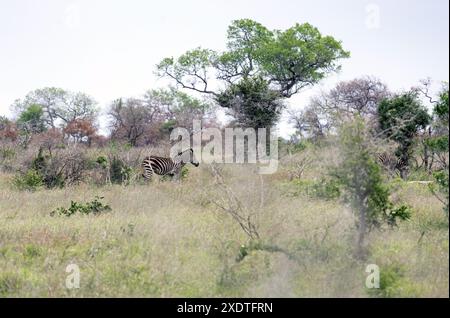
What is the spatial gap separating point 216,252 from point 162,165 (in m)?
9.55

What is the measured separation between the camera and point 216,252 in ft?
22.6

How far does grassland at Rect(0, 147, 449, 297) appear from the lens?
5621 mm

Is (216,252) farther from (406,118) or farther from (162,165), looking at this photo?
(406,118)

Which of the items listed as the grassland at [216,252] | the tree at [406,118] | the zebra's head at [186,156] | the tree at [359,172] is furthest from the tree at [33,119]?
the tree at [359,172]

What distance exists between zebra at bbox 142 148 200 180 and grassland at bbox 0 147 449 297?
18.4 ft

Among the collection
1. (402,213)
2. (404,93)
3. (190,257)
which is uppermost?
(404,93)

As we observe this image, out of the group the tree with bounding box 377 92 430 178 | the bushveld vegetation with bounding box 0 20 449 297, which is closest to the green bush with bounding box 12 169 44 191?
the bushveld vegetation with bounding box 0 20 449 297

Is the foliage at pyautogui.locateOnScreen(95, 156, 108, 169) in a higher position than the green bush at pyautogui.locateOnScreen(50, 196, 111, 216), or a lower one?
higher

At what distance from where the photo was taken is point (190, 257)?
22.0ft

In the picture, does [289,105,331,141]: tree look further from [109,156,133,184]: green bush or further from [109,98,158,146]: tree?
[109,98,158,146]: tree
